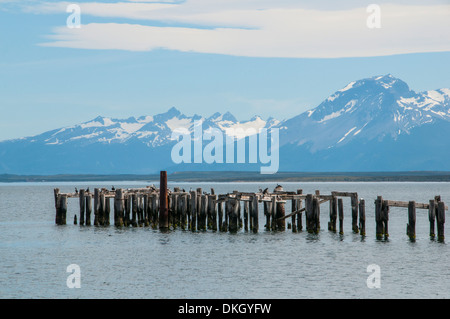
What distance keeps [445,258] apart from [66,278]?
18.0 meters

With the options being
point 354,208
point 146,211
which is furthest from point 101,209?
point 354,208

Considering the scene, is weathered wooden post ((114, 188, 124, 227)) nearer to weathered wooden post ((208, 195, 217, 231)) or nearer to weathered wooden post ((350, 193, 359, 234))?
weathered wooden post ((208, 195, 217, 231))

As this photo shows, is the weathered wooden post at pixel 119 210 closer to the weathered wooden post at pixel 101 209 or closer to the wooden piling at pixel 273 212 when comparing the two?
the weathered wooden post at pixel 101 209

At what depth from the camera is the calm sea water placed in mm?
30109

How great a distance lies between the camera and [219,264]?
121 feet

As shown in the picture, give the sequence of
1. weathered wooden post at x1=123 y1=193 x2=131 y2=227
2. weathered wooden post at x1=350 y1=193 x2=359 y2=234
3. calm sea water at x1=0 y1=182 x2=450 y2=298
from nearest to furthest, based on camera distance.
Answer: calm sea water at x1=0 y1=182 x2=450 y2=298 < weathered wooden post at x1=350 y1=193 x2=359 y2=234 < weathered wooden post at x1=123 y1=193 x2=131 y2=227

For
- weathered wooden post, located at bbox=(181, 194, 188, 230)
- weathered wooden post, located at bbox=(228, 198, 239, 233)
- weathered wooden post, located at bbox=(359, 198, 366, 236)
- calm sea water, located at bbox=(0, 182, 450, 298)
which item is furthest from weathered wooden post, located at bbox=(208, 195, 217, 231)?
weathered wooden post, located at bbox=(359, 198, 366, 236)

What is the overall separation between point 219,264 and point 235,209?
31.9 feet

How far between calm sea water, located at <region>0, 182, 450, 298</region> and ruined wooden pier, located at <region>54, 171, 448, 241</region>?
0.79 m

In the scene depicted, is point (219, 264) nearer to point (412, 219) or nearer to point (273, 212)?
point (273, 212)

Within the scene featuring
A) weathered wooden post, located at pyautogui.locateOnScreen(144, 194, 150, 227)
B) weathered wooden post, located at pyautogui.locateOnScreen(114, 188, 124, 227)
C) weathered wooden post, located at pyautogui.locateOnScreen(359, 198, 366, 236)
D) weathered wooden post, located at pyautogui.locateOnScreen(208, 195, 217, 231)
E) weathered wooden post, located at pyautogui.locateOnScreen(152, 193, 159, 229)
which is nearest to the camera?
weathered wooden post, located at pyautogui.locateOnScreen(359, 198, 366, 236)

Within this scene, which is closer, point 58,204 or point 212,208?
point 212,208

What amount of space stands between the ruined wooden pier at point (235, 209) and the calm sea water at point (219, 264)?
786 mm

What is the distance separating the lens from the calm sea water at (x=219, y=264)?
30.1 metres
